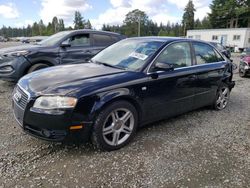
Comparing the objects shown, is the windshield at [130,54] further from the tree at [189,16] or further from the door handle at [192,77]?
the tree at [189,16]

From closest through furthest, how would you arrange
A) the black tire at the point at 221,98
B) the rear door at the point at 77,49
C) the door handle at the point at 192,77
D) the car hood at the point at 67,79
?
the car hood at the point at 67,79, the door handle at the point at 192,77, the black tire at the point at 221,98, the rear door at the point at 77,49

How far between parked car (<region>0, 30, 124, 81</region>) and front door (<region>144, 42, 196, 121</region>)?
2013 millimetres

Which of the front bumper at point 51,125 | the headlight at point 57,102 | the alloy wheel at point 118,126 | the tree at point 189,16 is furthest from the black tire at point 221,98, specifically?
the tree at point 189,16

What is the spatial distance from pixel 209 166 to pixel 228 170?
0.22 meters

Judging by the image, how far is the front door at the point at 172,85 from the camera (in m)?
3.76

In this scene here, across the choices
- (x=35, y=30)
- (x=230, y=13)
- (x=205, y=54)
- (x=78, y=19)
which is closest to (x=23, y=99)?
(x=205, y=54)

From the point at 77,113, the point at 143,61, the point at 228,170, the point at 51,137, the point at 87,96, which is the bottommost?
the point at 228,170

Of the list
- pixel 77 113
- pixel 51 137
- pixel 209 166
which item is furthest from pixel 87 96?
pixel 209 166

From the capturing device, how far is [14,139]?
3664 mm

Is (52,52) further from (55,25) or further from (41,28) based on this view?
(41,28)

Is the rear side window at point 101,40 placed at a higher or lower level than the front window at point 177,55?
higher

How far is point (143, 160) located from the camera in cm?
317

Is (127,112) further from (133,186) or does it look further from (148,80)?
(133,186)

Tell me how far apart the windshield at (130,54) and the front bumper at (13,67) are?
2555 millimetres
